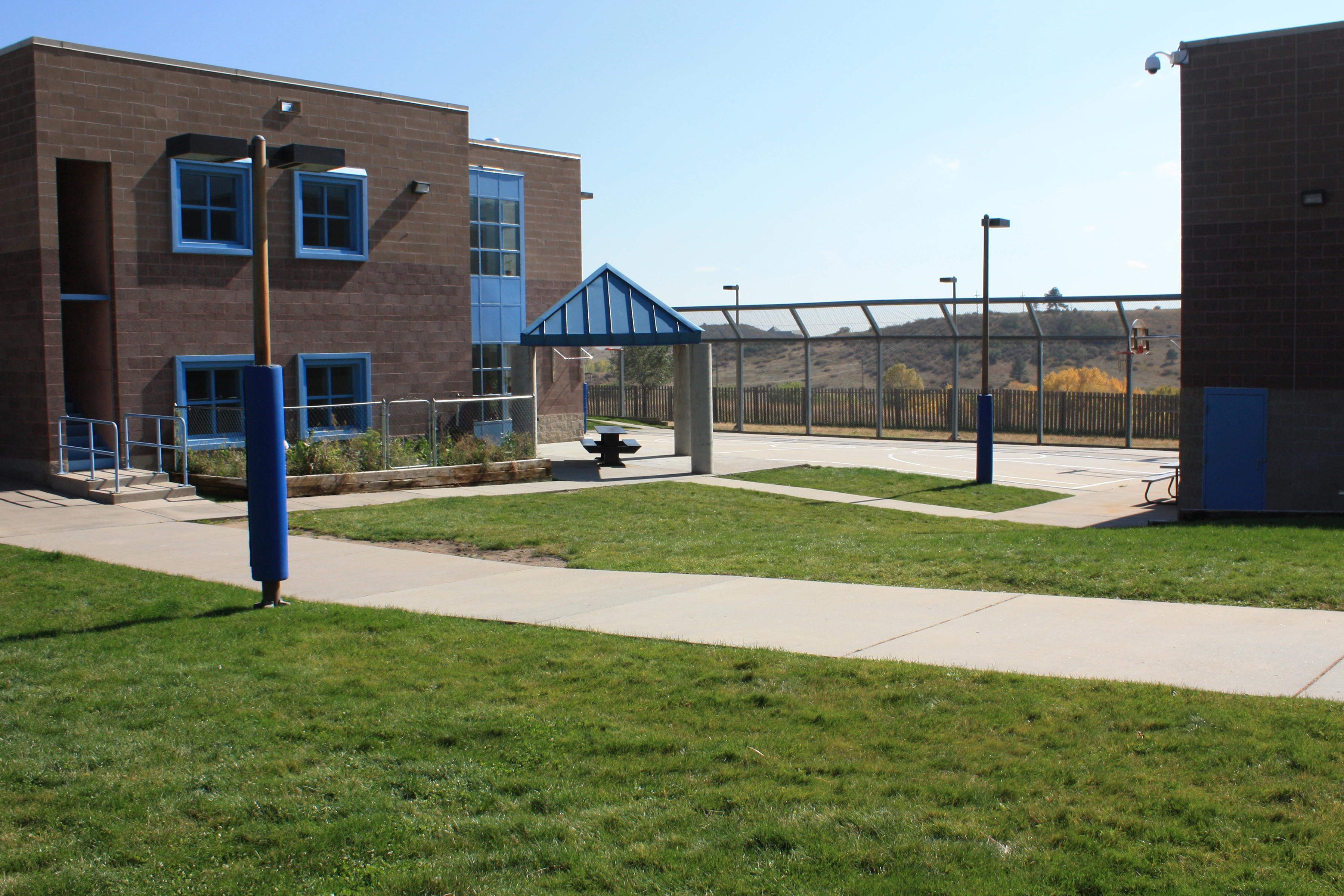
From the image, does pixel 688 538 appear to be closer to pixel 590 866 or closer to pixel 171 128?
pixel 590 866

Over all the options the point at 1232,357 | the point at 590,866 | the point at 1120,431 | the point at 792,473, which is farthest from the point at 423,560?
the point at 1120,431

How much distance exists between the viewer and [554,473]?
22484mm

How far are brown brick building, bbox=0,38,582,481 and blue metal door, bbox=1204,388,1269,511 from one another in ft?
42.6

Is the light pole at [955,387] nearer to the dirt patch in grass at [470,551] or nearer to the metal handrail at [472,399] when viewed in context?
the metal handrail at [472,399]

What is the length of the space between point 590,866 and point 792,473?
1887 centimetres

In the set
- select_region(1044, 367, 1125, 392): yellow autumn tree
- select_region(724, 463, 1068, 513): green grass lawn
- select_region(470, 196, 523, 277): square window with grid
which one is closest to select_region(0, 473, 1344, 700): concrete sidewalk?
select_region(724, 463, 1068, 513): green grass lawn

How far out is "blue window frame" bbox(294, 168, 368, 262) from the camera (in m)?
21.4

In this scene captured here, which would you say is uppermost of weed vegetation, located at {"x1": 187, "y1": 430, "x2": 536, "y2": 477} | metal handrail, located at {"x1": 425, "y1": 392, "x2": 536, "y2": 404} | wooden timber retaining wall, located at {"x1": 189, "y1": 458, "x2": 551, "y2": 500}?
metal handrail, located at {"x1": 425, "y1": 392, "x2": 536, "y2": 404}

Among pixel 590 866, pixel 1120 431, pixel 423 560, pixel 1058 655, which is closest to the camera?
pixel 590 866

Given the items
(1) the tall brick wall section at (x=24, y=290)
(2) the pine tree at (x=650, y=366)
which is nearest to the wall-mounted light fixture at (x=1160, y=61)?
Answer: (1) the tall brick wall section at (x=24, y=290)

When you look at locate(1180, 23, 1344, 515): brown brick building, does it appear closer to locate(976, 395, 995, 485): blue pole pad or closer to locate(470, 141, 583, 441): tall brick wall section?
locate(976, 395, 995, 485): blue pole pad

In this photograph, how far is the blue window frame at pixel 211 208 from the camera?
19594 mm

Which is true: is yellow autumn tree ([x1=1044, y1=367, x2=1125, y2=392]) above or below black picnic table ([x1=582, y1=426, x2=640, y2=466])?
above

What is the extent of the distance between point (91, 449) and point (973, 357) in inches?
3312
